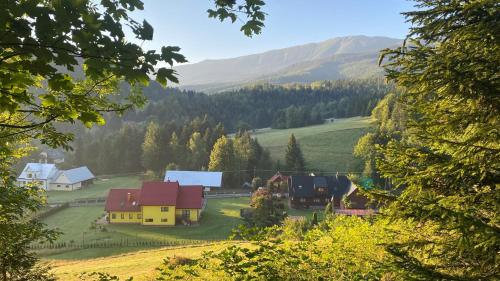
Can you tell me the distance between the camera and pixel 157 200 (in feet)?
148

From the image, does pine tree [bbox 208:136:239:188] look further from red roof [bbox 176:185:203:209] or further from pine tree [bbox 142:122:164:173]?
red roof [bbox 176:185:203:209]

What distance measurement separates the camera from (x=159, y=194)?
4662 cm

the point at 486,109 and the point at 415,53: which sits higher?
the point at 415,53

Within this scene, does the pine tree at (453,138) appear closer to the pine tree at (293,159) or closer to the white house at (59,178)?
the pine tree at (293,159)

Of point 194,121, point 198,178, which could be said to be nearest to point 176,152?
point 194,121

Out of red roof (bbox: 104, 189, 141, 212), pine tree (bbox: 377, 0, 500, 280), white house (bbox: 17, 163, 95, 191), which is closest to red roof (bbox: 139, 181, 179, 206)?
red roof (bbox: 104, 189, 141, 212)

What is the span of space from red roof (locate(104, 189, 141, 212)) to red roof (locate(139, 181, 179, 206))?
1242mm

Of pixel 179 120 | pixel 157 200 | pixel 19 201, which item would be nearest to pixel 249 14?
pixel 19 201

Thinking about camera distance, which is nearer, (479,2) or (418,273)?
(418,273)

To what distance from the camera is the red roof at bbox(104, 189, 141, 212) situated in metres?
44.8

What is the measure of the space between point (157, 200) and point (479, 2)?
1699 inches

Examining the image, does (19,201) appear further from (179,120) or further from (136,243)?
(179,120)

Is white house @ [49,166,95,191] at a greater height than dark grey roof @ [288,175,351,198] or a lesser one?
greater

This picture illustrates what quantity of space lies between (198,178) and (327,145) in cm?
3430
